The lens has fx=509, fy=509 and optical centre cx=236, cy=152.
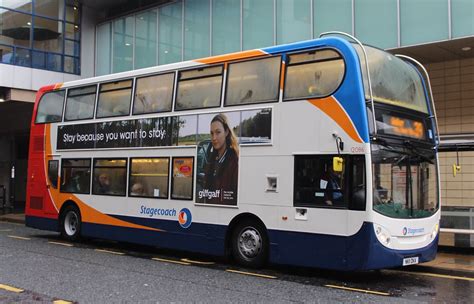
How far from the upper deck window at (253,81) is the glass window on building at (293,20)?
711 centimetres

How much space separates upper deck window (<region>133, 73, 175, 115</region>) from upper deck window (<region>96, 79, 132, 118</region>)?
323mm

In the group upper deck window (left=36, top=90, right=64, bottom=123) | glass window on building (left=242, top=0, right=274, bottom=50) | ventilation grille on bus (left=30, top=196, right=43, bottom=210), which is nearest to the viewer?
upper deck window (left=36, top=90, right=64, bottom=123)

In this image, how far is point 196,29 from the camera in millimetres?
20953

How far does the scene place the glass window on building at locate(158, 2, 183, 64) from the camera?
71.3ft

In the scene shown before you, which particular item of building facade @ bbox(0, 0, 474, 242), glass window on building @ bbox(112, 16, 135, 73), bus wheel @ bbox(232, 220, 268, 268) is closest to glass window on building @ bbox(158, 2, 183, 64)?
building facade @ bbox(0, 0, 474, 242)

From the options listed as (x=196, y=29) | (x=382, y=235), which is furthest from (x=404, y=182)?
(x=196, y=29)

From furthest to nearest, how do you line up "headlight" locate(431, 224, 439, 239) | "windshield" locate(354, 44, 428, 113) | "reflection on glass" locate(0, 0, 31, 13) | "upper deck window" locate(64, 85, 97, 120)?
"reflection on glass" locate(0, 0, 31, 13)
"upper deck window" locate(64, 85, 97, 120)
"headlight" locate(431, 224, 439, 239)
"windshield" locate(354, 44, 428, 113)

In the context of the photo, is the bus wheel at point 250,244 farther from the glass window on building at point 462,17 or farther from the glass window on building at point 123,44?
the glass window on building at point 123,44

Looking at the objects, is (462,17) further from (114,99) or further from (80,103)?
(80,103)

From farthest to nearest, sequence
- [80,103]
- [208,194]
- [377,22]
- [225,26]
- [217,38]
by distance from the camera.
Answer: [217,38], [225,26], [377,22], [80,103], [208,194]

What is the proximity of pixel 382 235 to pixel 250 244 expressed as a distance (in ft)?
8.95

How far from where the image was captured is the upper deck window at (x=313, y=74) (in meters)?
8.83

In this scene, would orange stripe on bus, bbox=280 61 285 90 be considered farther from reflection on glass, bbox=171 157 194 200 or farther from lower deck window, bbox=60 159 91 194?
lower deck window, bbox=60 159 91 194

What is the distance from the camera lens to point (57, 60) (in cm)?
2450
